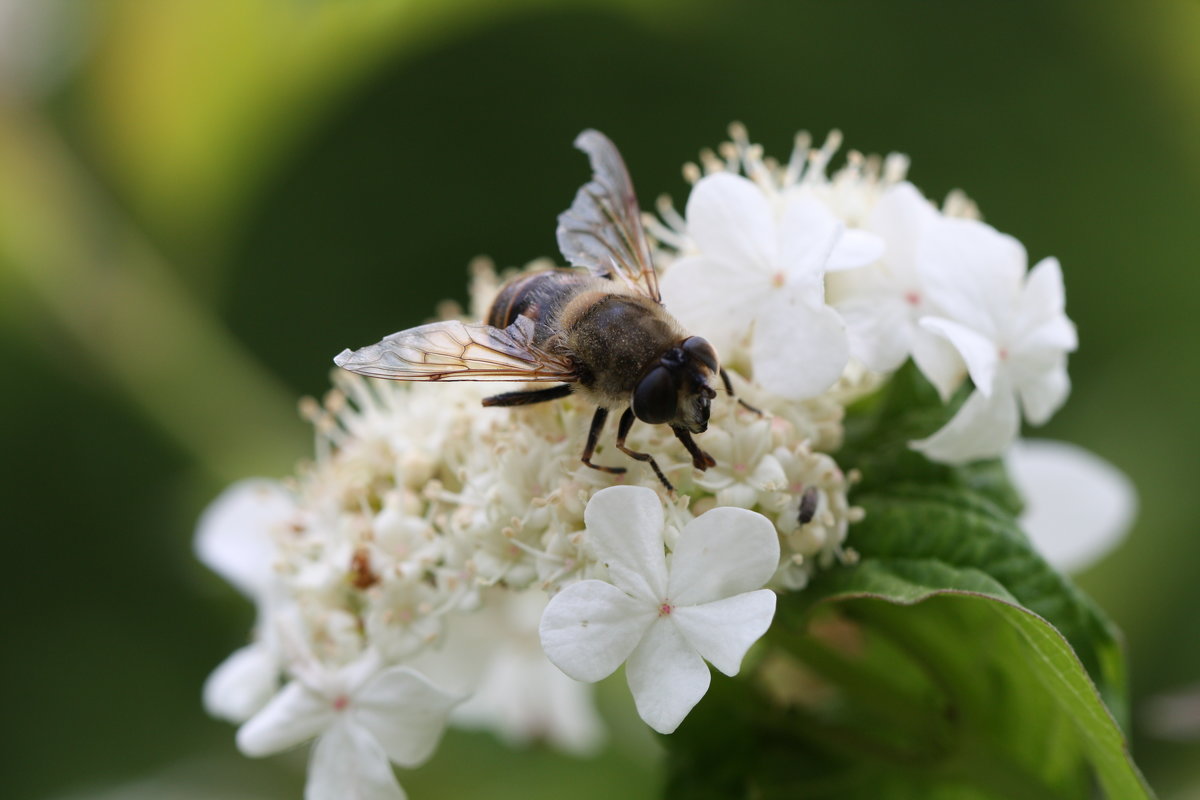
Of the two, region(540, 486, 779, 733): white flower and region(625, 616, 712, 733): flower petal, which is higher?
region(540, 486, 779, 733): white flower

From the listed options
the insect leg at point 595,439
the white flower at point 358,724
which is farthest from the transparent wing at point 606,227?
the white flower at point 358,724

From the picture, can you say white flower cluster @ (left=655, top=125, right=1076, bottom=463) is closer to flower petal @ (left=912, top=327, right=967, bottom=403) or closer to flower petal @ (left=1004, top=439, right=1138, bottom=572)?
flower petal @ (left=912, top=327, right=967, bottom=403)

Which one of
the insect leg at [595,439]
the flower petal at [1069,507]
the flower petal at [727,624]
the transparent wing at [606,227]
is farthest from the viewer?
the flower petal at [1069,507]

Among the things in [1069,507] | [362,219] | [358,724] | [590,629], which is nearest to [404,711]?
[358,724]

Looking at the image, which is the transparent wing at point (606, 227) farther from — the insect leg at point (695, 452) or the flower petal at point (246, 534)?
the flower petal at point (246, 534)

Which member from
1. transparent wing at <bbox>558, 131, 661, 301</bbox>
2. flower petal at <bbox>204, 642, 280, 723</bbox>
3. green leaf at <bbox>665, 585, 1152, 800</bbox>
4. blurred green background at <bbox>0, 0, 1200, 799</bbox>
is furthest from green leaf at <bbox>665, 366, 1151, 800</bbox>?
blurred green background at <bbox>0, 0, 1200, 799</bbox>

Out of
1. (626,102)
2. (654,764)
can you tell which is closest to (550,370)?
(654,764)
